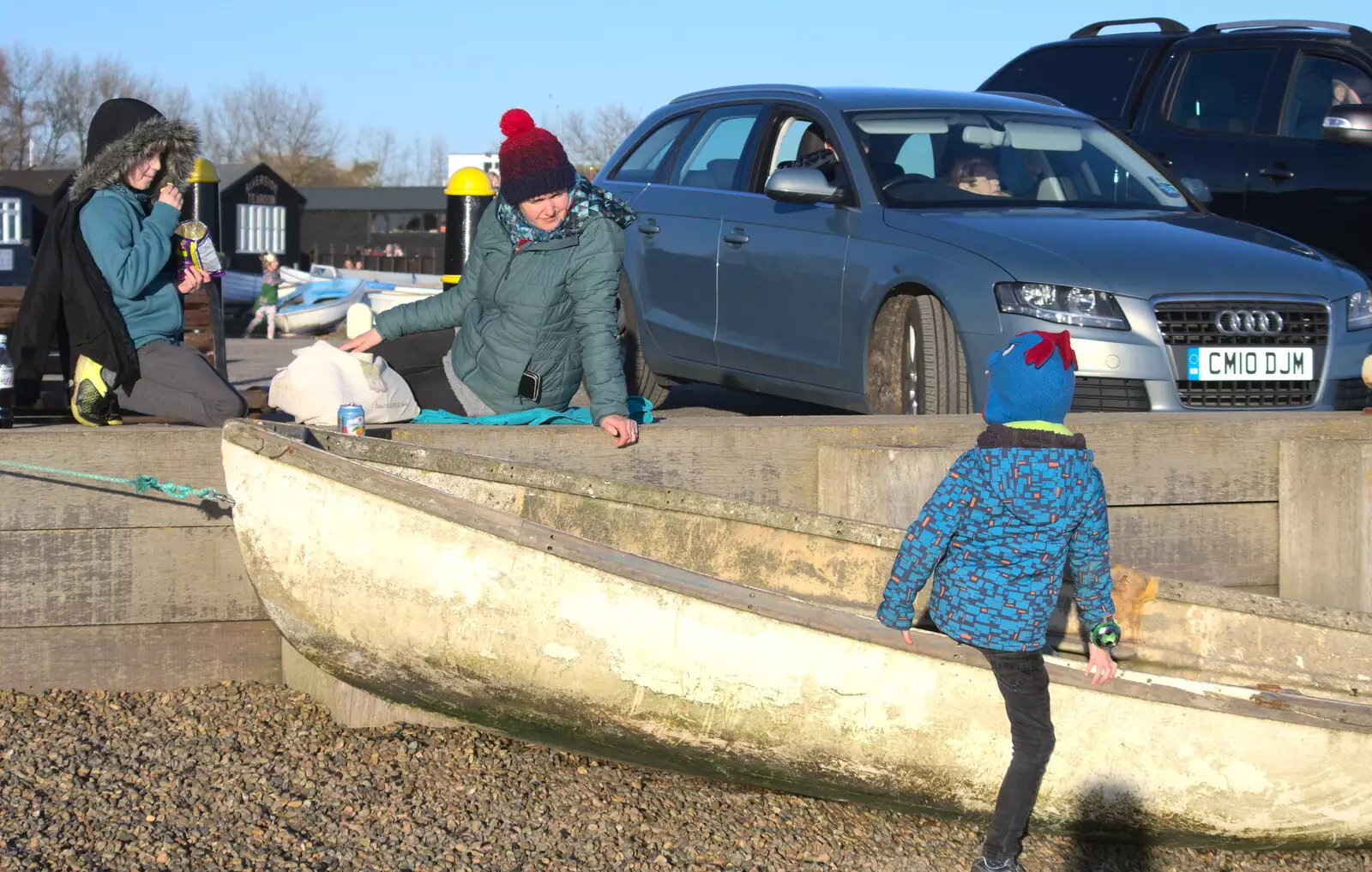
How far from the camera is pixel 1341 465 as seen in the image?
5.53 meters

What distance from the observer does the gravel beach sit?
12.5ft

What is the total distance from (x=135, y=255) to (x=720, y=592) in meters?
2.32

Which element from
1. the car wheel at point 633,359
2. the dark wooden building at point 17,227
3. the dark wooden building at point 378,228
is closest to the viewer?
the car wheel at point 633,359

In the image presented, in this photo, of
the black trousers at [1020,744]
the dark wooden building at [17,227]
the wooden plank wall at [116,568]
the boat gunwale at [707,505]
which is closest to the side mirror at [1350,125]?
the boat gunwale at [707,505]

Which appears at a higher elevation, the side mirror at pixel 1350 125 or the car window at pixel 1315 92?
the car window at pixel 1315 92

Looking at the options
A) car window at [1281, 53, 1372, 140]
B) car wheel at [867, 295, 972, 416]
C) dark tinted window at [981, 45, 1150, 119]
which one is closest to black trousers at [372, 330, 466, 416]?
car wheel at [867, 295, 972, 416]

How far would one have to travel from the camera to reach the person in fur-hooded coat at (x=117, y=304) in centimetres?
497

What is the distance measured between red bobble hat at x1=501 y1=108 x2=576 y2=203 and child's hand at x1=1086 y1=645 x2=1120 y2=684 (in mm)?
2221

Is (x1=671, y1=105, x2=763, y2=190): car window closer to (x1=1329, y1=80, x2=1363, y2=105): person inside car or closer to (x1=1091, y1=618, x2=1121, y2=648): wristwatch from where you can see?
(x1=1329, y1=80, x2=1363, y2=105): person inside car

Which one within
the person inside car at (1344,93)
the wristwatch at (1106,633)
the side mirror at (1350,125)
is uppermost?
the person inside car at (1344,93)

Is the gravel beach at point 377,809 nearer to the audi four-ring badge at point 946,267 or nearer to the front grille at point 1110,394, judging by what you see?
the front grille at point 1110,394

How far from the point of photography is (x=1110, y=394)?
5949 millimetres

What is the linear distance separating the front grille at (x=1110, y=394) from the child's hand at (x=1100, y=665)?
2136 millimetres

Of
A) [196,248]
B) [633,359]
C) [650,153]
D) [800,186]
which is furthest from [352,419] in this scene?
[650,153]
